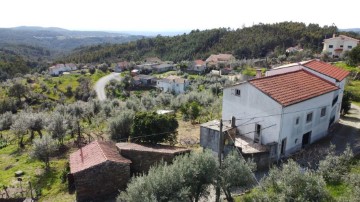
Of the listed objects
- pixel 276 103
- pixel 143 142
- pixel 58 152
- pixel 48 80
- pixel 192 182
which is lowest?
pixel 48 80

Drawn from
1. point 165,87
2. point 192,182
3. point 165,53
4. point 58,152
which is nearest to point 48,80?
point 165,87

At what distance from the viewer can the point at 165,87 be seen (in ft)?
297

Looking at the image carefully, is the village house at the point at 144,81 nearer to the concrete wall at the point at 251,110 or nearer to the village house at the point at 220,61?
the village house at the point at 220,61

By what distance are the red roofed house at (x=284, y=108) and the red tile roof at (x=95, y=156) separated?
9921 mm

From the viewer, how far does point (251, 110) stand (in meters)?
22.9

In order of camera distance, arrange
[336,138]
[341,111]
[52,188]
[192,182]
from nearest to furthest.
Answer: [192,182], [52,188], [336,138], [341,111]

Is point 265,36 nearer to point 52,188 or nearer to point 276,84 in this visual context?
point 276,84

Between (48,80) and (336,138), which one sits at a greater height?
(336,138)

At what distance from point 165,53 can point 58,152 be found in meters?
143

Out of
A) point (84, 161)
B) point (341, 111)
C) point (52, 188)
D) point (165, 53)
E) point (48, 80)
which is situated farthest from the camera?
point (165, 53)

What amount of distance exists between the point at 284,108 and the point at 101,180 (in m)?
13.0

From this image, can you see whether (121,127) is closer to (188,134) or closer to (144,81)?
(188,134)

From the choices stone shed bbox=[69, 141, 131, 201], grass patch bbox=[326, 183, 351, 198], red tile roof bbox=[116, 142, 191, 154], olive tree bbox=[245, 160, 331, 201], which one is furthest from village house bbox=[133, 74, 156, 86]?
olive tree bbox=[245, 160, 331, 201]

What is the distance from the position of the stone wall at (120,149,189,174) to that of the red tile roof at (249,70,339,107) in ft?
26.6
